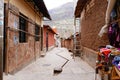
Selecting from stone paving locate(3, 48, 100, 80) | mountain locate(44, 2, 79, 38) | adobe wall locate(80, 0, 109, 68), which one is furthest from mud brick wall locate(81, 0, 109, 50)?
mountain locate(44, 2, 79, 38)

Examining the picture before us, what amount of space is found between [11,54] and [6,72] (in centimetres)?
71

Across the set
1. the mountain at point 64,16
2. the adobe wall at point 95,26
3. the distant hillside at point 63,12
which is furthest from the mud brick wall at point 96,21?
the distant hillside at point 63,12

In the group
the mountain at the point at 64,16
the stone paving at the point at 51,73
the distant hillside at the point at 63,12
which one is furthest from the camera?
the distant hillside at the point at 63,12

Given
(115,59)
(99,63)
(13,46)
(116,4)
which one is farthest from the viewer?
(13,46)

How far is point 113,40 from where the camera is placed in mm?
5609

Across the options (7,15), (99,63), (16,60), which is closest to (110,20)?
(99,63)

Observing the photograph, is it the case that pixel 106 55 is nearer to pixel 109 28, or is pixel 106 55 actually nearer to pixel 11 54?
pixel 109 28

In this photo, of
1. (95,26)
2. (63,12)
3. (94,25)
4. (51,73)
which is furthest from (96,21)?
(63,12)

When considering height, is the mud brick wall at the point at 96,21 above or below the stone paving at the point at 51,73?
above

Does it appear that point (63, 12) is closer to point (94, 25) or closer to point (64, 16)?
point (64, 16)

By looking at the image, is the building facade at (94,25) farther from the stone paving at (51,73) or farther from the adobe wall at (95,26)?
the stone paving at (51,73)

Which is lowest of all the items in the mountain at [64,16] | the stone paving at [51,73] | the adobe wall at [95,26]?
the stone paving at [51,73]

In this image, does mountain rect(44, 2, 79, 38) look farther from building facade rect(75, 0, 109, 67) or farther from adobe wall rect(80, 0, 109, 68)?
adobe wall rect(80, 0, 109, 68)

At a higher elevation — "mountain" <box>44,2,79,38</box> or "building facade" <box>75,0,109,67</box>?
"mountain" <box>44,2,79,38</box>
